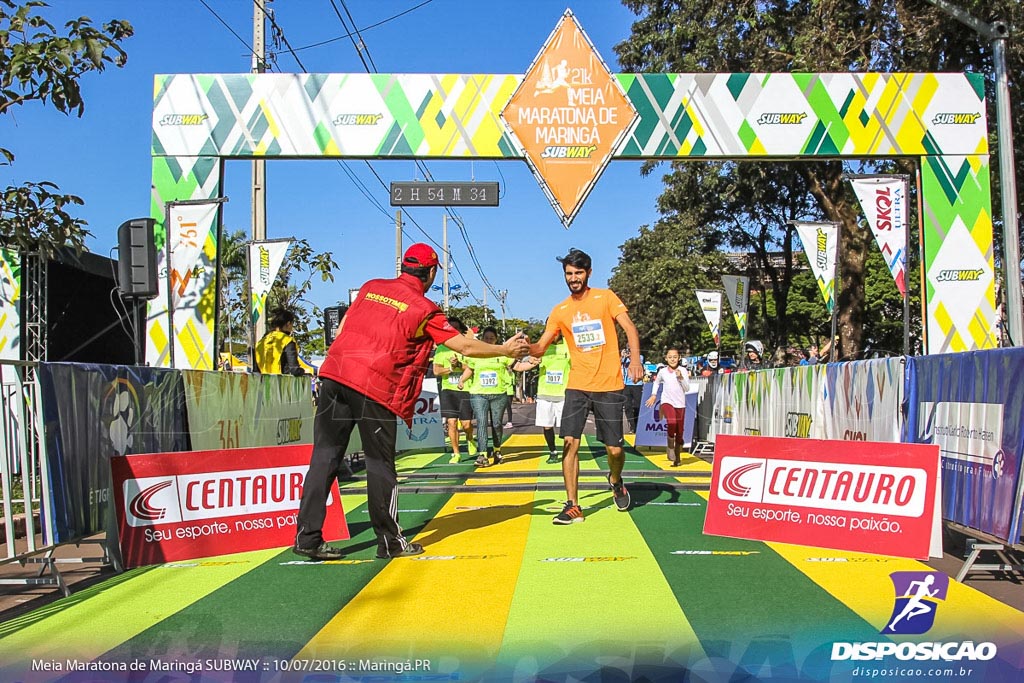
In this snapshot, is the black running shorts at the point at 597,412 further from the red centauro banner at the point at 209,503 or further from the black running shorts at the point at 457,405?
the black running shorts at the point at 457,405

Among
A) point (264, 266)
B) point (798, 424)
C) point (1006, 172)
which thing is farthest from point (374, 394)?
point (264, 266)

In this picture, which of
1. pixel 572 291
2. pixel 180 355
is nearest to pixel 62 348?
pixel 180 355

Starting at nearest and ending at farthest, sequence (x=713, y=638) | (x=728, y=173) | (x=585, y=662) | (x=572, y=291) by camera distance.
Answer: (x=585, y=662) → (x=713, y=638) → (x=572, y=291) → (x=728, y=173)

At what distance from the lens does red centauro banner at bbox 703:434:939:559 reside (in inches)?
243

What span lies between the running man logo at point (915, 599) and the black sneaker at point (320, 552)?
11.0 feet

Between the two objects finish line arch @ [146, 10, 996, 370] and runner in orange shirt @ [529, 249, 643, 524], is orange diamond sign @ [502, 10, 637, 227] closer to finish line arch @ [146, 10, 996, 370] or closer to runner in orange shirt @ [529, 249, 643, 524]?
finish line arch @ [146, 10, 996, 370]

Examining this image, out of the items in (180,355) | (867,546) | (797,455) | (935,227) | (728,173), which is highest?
(728,173)

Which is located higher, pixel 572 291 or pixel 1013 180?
pixel 1013 180

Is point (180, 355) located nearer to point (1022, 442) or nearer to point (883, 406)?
point (883, 406)

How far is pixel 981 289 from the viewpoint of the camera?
41.8ft

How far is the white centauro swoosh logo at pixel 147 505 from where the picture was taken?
6227 millimetres

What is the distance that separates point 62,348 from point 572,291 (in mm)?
14159

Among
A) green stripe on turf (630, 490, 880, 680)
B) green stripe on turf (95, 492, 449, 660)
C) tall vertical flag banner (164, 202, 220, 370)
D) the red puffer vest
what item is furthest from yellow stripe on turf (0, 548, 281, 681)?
tall vertical flag banner (164, 202, 220, 370)

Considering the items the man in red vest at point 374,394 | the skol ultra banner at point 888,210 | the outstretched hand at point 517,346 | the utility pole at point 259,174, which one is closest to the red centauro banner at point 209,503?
the man in red vest at point 374,394
